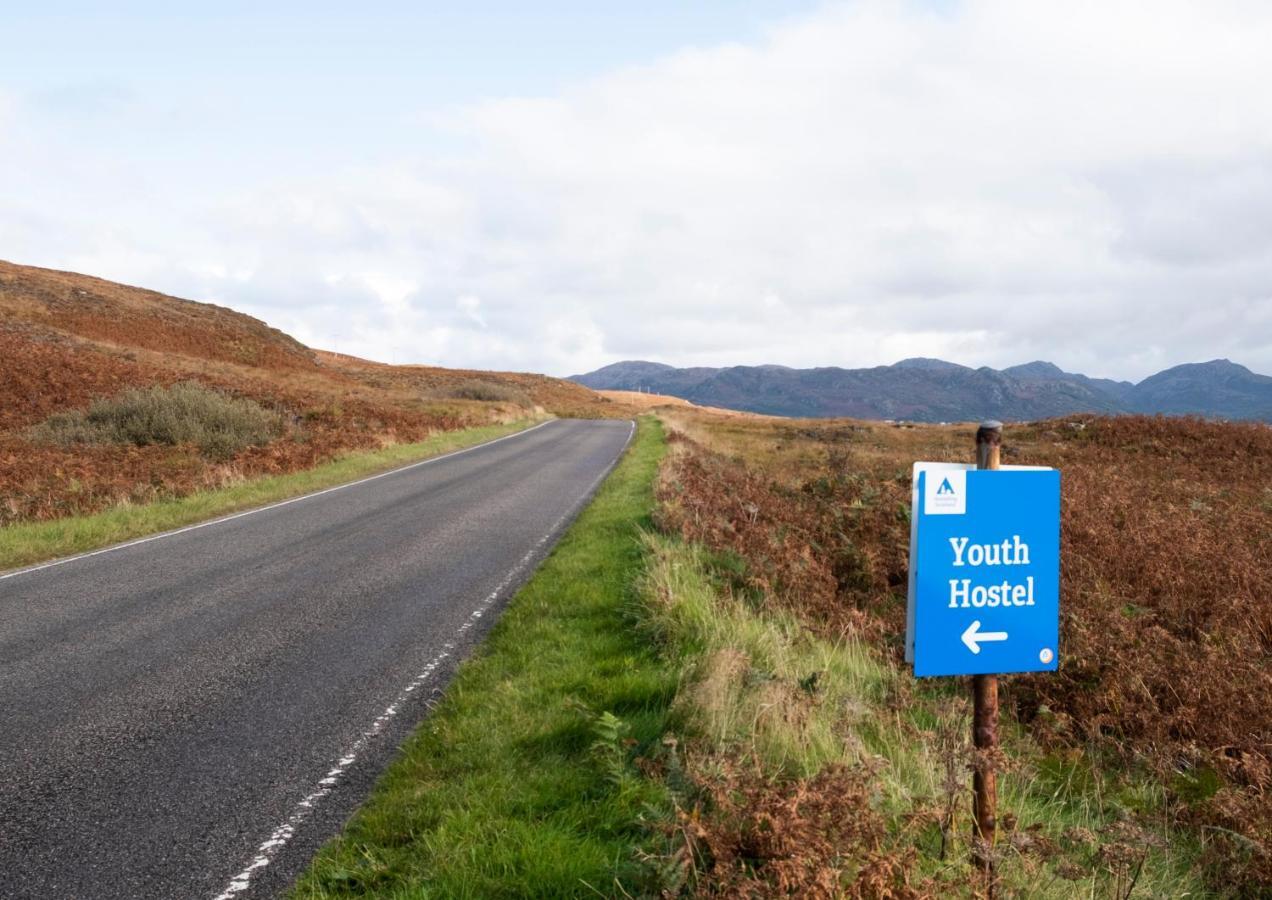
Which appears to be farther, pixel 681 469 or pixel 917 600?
pixel 681 469

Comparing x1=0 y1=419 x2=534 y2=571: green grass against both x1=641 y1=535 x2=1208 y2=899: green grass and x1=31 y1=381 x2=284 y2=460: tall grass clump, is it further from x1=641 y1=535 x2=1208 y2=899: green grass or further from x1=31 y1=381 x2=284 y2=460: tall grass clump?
x1=641 y1=535 x2=1208 y2=899: green grass

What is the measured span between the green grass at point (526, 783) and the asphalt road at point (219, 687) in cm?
30

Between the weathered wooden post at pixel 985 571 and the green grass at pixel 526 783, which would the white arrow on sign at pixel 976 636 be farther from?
the green grass at pixel 526 783

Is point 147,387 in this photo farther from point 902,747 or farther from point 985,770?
point 985,770

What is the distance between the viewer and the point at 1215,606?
8.71 m

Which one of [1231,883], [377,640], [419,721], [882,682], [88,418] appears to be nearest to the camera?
[1231,883]

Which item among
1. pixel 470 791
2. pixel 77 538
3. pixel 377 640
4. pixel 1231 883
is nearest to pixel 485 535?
pixel 377 640

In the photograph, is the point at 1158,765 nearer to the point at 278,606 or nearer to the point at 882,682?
the point at 882,682

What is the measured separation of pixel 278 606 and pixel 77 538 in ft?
19.3

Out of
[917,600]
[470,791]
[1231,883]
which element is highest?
[917,600]

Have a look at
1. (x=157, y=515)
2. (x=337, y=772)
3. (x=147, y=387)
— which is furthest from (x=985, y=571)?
(x=147, y=387)

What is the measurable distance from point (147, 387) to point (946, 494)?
2773 centimetres

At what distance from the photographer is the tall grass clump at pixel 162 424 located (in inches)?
800

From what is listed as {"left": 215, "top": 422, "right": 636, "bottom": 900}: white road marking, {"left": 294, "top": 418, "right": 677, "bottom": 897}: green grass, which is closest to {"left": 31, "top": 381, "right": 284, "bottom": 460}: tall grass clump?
{"left": 215, "top": 422, "right": 636, "bottom": 900}: white road marking
